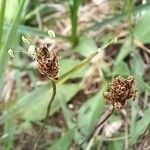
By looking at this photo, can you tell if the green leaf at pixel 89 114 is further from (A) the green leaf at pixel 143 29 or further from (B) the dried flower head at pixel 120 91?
(B) the dried flower head at pixel 120 91

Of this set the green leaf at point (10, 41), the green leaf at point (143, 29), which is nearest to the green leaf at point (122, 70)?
the green leaf at point (143, 29)

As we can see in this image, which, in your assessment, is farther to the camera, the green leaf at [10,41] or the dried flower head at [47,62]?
the green leaf at [10,41]

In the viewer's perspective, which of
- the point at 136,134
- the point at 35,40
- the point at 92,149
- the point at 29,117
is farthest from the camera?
the point at 35,40

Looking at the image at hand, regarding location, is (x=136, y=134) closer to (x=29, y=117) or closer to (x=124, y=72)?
(x=124, y=72)

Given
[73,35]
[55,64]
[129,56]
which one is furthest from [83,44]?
[55,64]

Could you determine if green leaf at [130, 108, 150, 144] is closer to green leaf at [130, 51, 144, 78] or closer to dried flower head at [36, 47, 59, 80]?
green leaf at [130, 51, 144, 78]

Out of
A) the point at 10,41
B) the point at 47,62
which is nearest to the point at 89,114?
the point at 10,41
